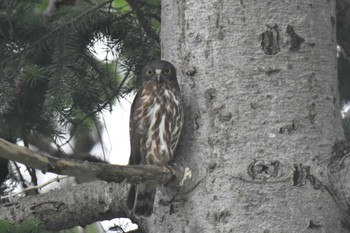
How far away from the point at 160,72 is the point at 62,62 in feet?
1.21

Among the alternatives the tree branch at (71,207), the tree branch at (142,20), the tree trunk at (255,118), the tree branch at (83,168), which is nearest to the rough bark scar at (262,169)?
the tree trunk at (255,118)

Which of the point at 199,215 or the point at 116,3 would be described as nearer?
the point at 199,215

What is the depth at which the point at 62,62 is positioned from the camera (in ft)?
10.3

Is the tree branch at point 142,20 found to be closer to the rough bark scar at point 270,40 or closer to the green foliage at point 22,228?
the rough bark scar at point 270,40

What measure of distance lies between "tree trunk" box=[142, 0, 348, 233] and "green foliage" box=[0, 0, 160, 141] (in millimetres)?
505

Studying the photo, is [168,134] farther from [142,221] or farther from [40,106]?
[40,106]

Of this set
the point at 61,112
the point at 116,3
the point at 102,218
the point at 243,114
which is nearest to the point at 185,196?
the point at 243,114

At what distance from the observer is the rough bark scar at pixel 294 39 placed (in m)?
2.81

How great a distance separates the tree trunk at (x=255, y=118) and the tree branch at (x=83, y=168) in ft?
0.61

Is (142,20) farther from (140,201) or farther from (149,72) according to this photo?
(140,201)

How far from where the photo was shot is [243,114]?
108 inches

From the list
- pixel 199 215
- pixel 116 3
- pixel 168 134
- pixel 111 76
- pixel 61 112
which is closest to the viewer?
pixel 199 215

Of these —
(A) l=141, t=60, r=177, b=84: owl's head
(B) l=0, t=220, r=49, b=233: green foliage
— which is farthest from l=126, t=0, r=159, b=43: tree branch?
(B) l=0, t=220, r=49, b=233: green foliage

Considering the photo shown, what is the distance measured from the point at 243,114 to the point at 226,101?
75mm
